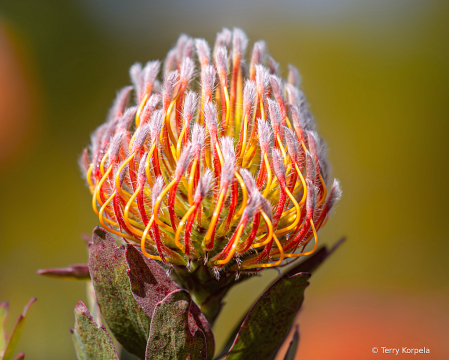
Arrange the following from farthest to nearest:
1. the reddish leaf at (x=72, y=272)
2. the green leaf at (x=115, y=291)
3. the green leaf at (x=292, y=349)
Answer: the green leaf at (x=292, y=349), the reddish leaf at (x=72, y=272), the green leaf at (x=115, y=291)

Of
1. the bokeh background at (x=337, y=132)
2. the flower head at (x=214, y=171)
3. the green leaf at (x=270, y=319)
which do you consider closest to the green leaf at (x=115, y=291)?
the flower head at (x=214, y=171)

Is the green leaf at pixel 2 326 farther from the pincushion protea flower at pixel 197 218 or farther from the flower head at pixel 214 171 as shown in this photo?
the flower head at pixel 214 171

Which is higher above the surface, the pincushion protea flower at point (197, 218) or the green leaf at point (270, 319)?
the pincushion protea flower at point (197, 218)

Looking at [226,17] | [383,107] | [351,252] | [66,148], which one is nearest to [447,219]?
[351,252]

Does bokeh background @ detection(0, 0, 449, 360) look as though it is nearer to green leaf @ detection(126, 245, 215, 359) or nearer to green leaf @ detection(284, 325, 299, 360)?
green leaf @ detection(284, 325, 299, 360)

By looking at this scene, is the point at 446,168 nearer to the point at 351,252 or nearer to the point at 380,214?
the point at 380,214

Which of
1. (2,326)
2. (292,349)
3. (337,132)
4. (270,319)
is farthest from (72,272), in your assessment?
(337,132)
